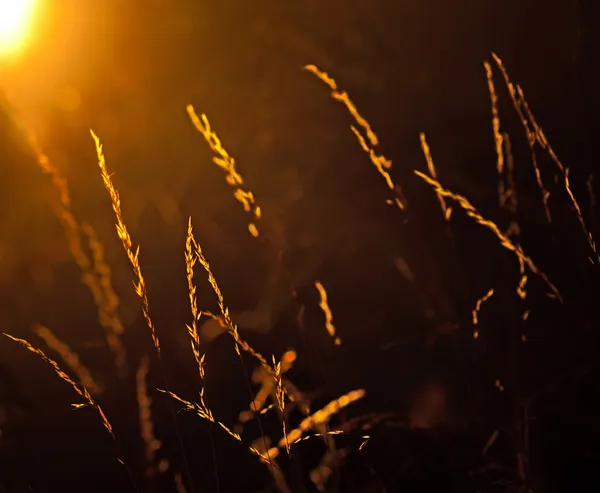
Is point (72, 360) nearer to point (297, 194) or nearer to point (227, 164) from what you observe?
point (227, 164)

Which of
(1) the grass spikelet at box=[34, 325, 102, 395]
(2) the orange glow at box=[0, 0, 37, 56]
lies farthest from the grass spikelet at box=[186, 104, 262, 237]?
(2) the orange glow at box=[0, 0, 37, 56]

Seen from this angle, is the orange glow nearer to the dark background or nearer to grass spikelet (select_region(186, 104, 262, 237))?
the dark background

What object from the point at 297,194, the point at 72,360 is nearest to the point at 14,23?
the point at 297,194

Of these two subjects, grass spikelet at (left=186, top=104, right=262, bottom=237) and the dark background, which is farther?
the dark background

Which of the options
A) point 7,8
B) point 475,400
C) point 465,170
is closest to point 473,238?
point 465,170

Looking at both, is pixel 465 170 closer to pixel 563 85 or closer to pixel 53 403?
pixel 563 85
